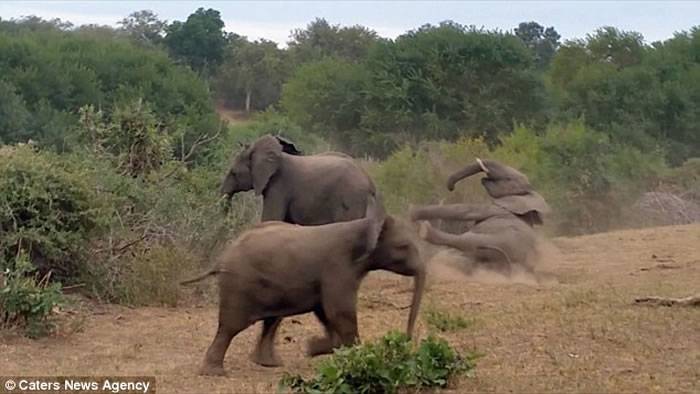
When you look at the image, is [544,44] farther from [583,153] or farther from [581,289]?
[581,289]

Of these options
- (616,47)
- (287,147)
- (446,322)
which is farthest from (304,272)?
(616,47)

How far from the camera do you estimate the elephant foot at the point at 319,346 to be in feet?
26.8

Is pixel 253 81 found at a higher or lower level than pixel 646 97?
lower

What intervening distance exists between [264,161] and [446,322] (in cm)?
264

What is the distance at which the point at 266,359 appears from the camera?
27.7 ft

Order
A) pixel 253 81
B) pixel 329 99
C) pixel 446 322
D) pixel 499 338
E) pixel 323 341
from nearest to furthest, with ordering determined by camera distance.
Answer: pixel 323 341
pixel 499 338
pixel 446 322
pixel 329 99
pixel 253 81

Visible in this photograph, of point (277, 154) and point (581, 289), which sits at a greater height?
point (277, 154)

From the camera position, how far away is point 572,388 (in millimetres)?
7195

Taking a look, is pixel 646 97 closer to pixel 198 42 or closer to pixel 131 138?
pixel 131 138

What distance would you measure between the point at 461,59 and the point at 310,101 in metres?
4.93

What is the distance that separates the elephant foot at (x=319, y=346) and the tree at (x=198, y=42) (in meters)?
53.3

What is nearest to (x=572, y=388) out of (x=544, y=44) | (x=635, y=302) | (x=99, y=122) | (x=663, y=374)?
(x=663, y=374)

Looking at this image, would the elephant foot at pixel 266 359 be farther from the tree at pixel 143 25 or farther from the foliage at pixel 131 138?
the tree at pixel 143 25

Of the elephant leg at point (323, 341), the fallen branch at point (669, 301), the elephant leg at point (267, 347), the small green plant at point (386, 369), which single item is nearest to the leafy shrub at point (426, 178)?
the fallen branch at point (669, 301)
